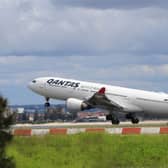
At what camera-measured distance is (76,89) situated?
240 ft

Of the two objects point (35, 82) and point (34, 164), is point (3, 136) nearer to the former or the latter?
point (34, 164)

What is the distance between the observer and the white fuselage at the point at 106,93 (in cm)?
7150

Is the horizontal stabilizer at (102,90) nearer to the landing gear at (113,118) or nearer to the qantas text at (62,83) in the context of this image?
the landing gear at (113,118)

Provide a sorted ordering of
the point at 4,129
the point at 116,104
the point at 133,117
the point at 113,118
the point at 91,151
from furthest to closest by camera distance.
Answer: the point at 133,117 < the point at 116,104 < the point at 113,118 < the point at 91,151 < the point at 4,129

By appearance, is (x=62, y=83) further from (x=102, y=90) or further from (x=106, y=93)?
(x=102, y=90)

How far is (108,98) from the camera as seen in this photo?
7275 centimetres

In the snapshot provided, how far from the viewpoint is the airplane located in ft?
233

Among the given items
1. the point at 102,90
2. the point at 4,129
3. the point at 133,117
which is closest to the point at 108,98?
the point at 102,90

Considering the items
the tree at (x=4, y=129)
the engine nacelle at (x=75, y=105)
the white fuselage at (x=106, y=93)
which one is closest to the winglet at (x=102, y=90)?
the white fuselage at (x=106, y=93)

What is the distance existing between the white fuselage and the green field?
36.6 m

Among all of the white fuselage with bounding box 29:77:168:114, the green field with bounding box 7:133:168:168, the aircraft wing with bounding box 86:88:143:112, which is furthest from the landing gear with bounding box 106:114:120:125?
the green field with bounding box 7:133:168:168

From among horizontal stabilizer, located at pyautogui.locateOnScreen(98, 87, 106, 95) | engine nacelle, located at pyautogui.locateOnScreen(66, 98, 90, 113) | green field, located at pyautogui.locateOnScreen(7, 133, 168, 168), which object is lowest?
green field, located at pyautogui.locateOnScreen(7, 133, 168, 168)

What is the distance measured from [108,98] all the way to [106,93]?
98 cm

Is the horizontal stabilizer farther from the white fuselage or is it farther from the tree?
the tree
